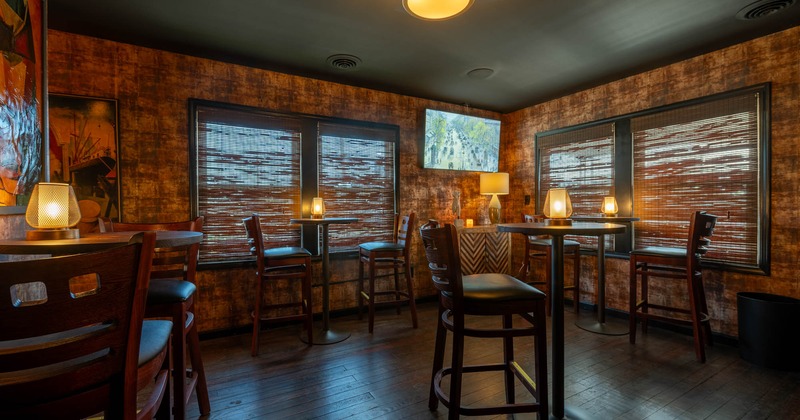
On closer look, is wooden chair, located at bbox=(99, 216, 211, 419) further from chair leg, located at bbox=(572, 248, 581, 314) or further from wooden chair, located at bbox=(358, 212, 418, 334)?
chair leg, located at bbox=(572, 248, 581, 314)

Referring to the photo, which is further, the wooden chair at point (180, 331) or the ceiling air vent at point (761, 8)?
the ceiling air vent at point (761, 8)

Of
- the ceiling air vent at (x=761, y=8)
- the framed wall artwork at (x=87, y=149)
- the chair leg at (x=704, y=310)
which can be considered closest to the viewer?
the ceiling air vent at (x=761, y=8)

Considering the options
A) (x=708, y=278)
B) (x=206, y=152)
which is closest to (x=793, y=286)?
(x=708, y=278)

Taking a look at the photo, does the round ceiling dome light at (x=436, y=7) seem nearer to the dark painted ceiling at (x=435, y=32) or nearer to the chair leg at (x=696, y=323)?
the dark painted ceiling at (x=435, y=32)

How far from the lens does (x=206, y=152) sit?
11.1 feet

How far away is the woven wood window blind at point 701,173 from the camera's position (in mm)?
3029

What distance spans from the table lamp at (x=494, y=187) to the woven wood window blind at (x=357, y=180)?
4.35 feet

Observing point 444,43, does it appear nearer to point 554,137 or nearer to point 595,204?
point 554,137

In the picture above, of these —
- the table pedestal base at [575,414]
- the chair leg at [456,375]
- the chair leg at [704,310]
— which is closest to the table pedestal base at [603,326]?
the chair leg at [704,310]

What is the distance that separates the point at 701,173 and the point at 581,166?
1.20 meters

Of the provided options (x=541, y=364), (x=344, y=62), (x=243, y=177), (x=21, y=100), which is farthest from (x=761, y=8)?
(x=21, y=100)

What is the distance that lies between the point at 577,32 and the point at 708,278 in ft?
8.12

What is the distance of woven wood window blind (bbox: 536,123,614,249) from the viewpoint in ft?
13.3

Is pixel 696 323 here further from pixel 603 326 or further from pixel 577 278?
pixel 577 278
